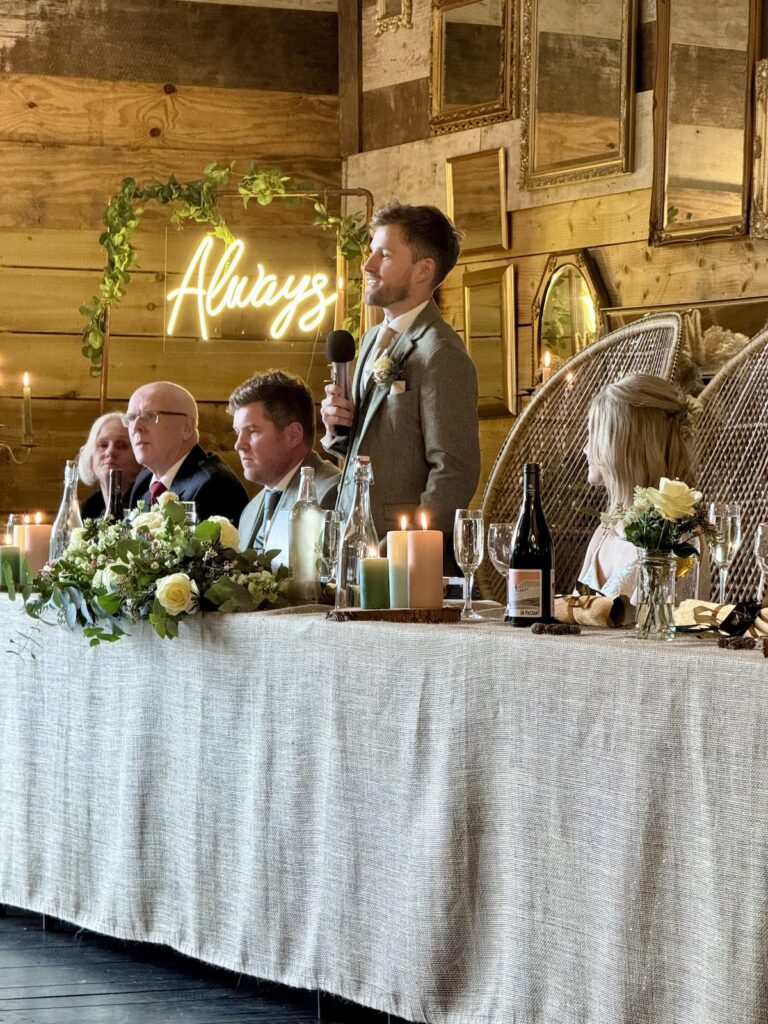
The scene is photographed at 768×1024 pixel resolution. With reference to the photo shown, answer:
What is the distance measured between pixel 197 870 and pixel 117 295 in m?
3.18

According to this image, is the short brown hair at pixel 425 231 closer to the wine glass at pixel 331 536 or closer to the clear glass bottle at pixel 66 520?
the clear glass bottle at pixel 66 520

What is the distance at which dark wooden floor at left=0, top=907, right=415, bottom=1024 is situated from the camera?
2.33 m

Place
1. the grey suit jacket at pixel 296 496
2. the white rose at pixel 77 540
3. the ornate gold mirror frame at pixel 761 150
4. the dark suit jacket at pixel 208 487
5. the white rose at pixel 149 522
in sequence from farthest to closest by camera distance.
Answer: the ornate gold mirror frame at pixel 761 150 < the dark suit jacket at pixel 208 487 < the grey suit jacket at pixel 296 496 < the white rose at pixel 77 540 < the white rose at pixel 149 522

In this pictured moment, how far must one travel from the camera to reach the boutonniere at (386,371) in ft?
10.6

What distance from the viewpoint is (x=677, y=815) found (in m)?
1.68

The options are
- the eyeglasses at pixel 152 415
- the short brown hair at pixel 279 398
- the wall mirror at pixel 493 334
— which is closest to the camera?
the short brown hair at pixel 279 398

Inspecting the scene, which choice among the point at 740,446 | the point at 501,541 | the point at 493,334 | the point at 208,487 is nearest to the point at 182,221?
the point at 493,334

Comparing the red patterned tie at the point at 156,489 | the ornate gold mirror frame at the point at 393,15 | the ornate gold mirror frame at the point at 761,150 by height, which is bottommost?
the red patterned tie at the point at 156,489

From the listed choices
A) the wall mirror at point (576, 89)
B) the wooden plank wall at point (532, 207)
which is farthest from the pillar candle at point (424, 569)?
the wall mirror at point (576, 89)

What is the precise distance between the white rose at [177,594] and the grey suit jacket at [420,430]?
2.42ft

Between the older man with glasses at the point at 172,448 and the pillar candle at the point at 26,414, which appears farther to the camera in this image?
the pillar candle at the point at 26,414

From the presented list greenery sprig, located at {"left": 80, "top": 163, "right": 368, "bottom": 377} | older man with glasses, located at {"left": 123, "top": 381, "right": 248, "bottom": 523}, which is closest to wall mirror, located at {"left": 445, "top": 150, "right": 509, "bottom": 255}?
greenery sprig, located at {"left": 80, "top": 163, "right": 368, "bottom": 377}

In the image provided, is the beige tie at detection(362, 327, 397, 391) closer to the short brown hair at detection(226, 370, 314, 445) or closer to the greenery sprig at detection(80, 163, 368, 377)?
the short brown hair at detection(226, 370, 314, 445)

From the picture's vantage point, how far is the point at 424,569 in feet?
7.68
